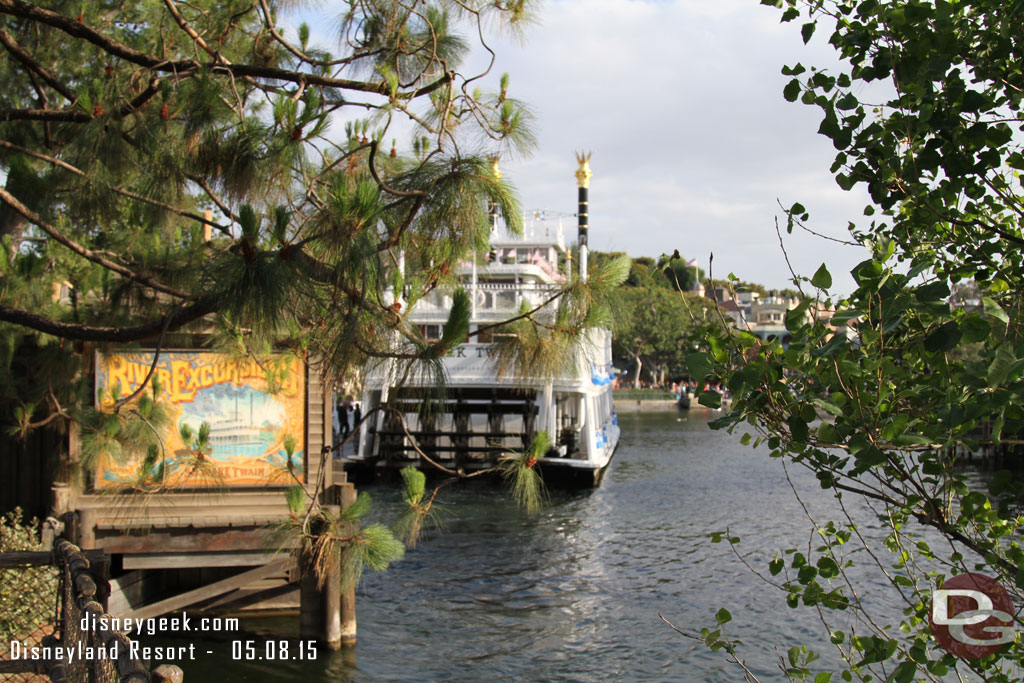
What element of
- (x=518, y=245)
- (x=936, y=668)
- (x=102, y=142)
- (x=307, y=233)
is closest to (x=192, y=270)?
(x=102, y=142)

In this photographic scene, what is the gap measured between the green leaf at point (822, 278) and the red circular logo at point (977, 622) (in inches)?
39.7

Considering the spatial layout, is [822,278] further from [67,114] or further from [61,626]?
[67,114]

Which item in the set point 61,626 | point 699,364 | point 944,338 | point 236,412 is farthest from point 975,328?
point 236,412

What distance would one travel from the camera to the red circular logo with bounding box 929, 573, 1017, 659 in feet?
8.49

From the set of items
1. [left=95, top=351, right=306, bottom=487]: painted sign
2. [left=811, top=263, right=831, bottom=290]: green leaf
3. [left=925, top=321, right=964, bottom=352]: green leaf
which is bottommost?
[left=95, top=351, right=306, bottom=487]: painted sign

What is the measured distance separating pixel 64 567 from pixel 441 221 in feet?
8.82

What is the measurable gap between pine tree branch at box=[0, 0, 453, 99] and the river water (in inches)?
210

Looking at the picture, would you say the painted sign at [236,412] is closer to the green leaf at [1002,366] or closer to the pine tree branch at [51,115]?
the pine tree branch at [51,115]

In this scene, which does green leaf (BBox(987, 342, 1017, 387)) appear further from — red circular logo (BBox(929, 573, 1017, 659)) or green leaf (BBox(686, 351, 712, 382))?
red circular logo (BBox(929, 573, 1017, 659))

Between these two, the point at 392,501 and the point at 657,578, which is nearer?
the point at 657,578

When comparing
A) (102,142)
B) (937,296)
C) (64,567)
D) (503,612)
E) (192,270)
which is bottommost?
(503,612)

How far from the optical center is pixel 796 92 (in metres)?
2.70

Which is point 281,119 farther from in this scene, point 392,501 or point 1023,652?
point 392,501

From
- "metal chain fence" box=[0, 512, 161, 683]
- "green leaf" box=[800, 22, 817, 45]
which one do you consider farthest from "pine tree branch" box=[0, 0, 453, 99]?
"metal chain fence" box=[0, 512, 161, 683]
